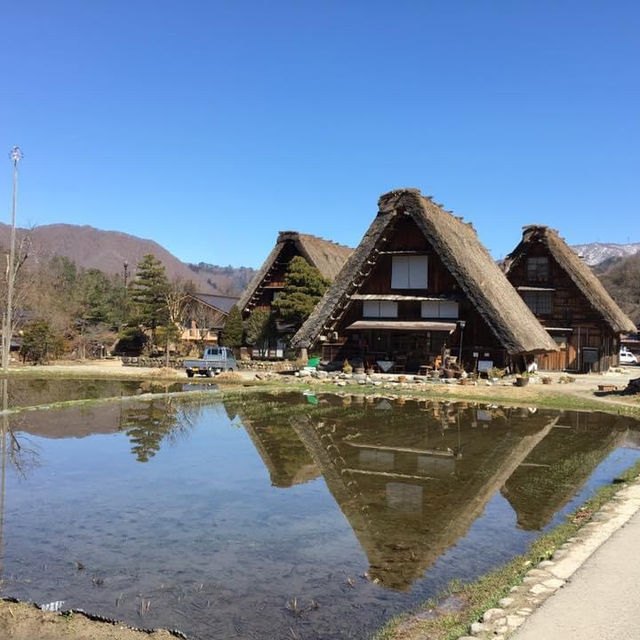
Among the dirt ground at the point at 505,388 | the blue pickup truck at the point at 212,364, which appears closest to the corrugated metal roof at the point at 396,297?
the dirt ground at the point at 505,388

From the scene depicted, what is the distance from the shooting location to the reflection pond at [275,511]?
218 inches

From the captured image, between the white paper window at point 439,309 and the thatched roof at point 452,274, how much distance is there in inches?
78.5

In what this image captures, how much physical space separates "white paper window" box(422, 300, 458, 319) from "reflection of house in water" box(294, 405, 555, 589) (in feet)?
A: 34.8

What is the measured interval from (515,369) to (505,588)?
24.7 meters

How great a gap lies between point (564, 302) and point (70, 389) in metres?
26.9

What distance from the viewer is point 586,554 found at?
627 cm

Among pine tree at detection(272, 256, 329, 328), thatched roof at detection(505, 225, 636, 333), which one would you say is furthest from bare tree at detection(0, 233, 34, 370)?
thatched roof at detection(505, 225, 636, 333)

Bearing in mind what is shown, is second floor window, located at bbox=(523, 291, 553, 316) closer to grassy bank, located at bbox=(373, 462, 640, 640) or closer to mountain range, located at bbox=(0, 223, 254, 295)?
grassy bank, located at bbox=(373, 462, 640, 640)

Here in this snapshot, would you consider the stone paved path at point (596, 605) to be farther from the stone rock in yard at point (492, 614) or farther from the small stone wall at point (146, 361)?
the small stone wall at point (146, 361)

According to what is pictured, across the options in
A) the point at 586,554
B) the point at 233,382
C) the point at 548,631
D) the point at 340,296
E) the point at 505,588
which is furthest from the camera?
the point at 340,296

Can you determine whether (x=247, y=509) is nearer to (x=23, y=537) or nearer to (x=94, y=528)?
(x=94, y=528)

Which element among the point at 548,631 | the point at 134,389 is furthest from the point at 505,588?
the point at 134,389

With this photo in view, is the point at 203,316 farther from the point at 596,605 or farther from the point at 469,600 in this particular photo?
the point at 596,605

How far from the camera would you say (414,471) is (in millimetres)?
10539
